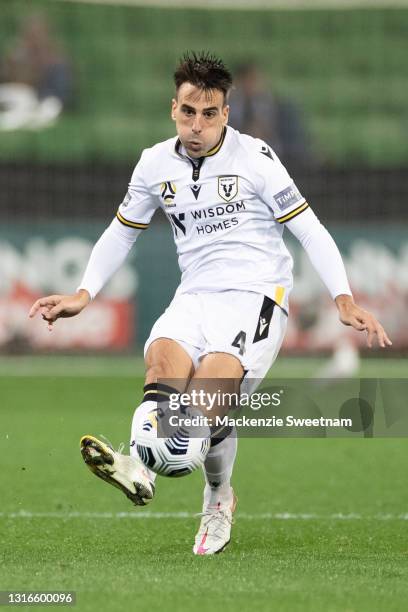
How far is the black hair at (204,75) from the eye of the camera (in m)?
5.67

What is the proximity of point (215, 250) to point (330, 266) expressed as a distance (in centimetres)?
58

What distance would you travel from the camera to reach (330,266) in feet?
18.5

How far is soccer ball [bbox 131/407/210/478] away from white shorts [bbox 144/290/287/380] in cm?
45

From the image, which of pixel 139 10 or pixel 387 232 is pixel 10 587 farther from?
pixel 139 10

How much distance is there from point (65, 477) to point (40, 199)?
8806 mm

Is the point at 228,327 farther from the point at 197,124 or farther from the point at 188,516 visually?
the point at 188,516

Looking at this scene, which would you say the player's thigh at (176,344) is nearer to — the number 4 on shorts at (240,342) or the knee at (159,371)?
the knee at (159,371)

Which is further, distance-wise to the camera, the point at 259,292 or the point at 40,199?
the point at 40,199

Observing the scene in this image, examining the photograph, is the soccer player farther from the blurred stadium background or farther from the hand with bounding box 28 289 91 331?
the blurred stadium background

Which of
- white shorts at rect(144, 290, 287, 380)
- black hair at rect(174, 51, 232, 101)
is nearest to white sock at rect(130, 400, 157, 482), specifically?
white shorts at rect(144, 290, 287, 380)

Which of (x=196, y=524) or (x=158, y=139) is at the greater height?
(x=158, y=139)

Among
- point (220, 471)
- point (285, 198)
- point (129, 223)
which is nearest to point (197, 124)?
point (285, 198)

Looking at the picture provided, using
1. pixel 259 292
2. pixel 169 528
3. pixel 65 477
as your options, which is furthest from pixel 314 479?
pixel 259 292

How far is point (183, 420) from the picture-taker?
5387 millimetres
